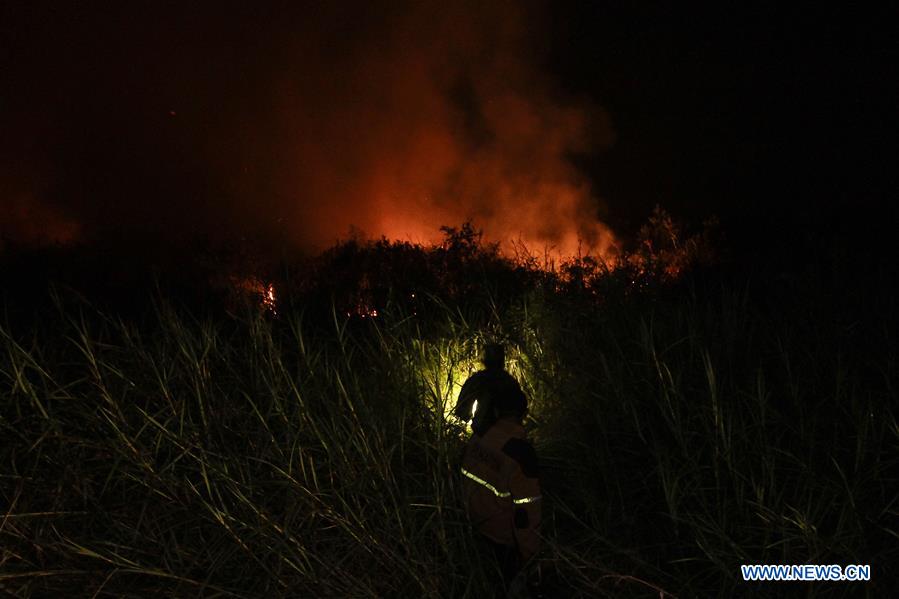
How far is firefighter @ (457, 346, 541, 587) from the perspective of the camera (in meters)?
2.88

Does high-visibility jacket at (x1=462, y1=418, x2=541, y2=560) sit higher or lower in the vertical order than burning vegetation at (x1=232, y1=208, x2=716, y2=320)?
lower

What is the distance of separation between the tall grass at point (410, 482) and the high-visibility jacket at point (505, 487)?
0.16 meters

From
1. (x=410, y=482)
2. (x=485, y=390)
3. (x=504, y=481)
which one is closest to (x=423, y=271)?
(x=410, y=482)

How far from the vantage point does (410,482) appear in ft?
12.5

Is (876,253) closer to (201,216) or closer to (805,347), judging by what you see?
(805,347)

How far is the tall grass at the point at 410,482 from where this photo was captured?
117 inches

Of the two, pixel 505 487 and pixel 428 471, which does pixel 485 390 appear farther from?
pixel 428 471

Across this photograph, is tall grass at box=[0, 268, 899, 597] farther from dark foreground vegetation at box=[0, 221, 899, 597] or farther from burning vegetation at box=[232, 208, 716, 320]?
burning vegetation at box=[232, 208, 716, 320]

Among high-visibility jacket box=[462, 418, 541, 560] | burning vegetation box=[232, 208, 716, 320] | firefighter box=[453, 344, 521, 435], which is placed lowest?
high-visibility jacket box=[462, 418, 541, 560]

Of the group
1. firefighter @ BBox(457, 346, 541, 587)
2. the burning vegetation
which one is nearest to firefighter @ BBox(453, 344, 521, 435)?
firefighter @ BBox(457, 346, 541, 587)

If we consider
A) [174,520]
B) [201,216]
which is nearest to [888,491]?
[174,520]

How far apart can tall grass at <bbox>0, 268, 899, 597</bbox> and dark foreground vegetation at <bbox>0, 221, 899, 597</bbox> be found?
19 mm

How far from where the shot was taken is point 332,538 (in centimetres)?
318

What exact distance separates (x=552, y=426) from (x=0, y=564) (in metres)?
3.29
